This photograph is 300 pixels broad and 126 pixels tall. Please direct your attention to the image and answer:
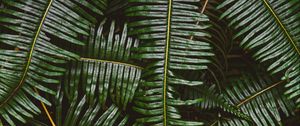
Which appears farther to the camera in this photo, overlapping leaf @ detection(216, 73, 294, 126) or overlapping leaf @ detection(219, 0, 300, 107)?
overlapping leaf @ detection(216, 73, 294, 126)

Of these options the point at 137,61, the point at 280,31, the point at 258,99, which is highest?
the point at 280,31

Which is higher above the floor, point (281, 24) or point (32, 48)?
point (281, 24)

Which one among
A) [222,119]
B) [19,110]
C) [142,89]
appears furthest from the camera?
[222,119]

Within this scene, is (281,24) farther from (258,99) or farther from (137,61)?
(137,61)

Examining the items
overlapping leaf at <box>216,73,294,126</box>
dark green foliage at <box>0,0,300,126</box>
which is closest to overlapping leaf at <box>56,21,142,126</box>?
dark green foliage at <box>0,0,300,126</box>

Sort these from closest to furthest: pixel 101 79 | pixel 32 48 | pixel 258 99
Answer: pixel 32 48 < pixel 101 79 < pixel 258 99

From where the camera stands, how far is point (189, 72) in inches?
57.2

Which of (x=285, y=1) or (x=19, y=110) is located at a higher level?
(x=285, y=1)

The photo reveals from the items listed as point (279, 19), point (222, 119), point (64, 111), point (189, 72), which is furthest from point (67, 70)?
point (279, 19)

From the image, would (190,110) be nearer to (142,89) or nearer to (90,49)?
(142,89)

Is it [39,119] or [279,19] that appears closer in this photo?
[279,19]

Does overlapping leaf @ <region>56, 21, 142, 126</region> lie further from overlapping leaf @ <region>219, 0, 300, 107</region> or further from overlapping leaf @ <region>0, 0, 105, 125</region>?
overlapping leaf @ <region>219, 0, 300, 107</region>

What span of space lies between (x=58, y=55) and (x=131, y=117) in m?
0.37

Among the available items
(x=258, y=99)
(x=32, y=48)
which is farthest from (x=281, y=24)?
(x=32, y=48)
